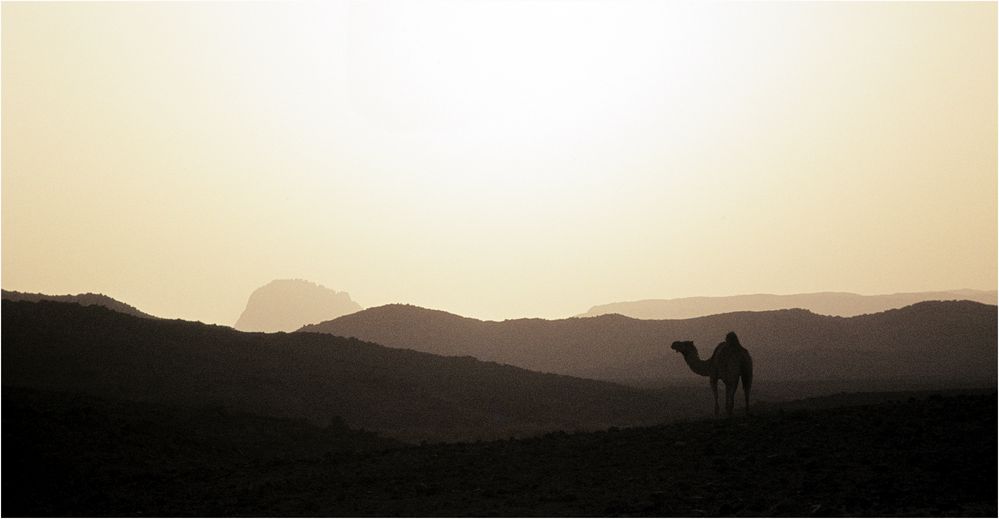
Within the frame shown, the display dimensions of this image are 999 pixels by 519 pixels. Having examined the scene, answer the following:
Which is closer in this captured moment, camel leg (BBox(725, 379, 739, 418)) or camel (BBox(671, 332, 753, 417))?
camel leg (BBox(725, 379, 739, 418))

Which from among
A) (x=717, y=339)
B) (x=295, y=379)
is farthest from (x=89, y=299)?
(x=295, y=379)

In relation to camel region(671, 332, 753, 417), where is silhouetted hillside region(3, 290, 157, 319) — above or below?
above

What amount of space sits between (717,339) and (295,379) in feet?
303

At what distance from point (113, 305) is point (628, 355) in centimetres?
5286

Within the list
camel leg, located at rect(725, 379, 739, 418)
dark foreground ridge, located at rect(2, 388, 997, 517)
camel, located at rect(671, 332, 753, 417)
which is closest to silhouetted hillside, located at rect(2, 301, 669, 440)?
camel, located at rect(671, 332, 753, 417)

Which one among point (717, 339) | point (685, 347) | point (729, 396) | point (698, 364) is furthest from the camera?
point (717, 339)

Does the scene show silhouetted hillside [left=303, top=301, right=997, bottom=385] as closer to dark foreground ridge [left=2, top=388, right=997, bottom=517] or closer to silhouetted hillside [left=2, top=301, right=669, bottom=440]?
silhouetted hillside [left=2, top=301, right=669, bottom=440]

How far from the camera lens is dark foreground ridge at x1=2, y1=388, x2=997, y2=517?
47.7ft

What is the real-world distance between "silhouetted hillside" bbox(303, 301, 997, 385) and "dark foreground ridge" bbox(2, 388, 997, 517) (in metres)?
77.1

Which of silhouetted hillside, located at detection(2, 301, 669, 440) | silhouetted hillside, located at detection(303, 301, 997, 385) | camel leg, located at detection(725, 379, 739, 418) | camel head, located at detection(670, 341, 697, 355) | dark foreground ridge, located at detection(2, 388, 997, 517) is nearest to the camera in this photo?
dark foreground ridge, located at detection(2, 388, 997, 517)

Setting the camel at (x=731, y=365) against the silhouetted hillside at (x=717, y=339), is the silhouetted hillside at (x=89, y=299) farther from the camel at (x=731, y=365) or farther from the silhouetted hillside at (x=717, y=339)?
the camel at (x=731, y=365)

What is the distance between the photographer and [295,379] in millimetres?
43781

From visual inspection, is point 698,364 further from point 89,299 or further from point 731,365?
point 89,299

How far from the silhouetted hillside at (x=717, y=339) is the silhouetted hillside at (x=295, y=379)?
49.4 m
